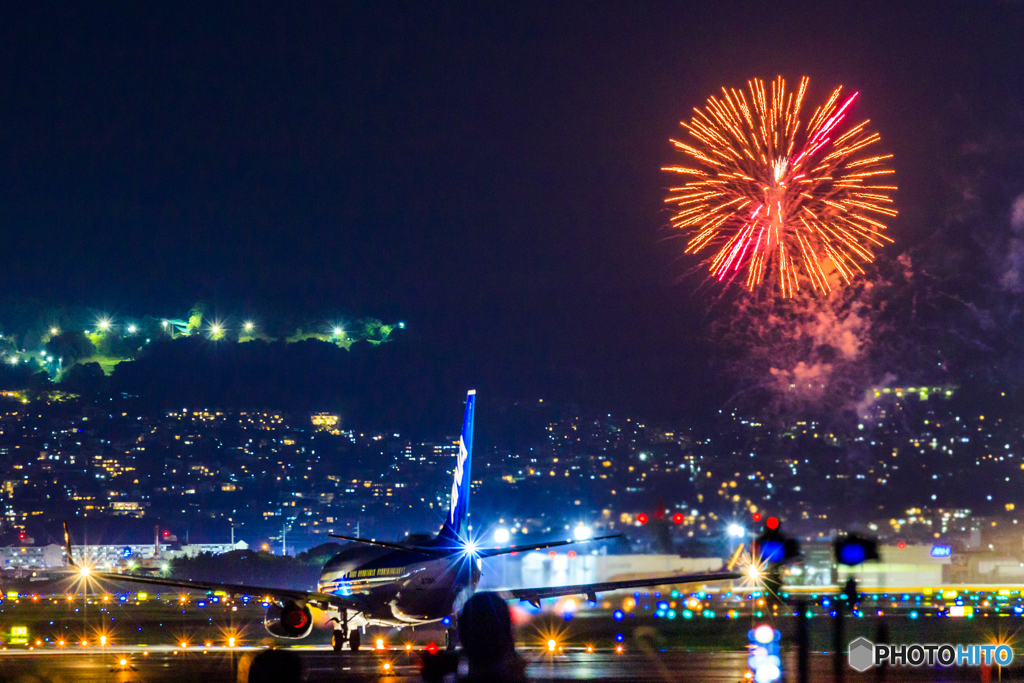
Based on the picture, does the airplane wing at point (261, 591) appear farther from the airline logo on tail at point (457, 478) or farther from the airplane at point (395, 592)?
the airline logo on tail at point (457, 478)

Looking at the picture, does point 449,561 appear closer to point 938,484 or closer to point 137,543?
point 938,484

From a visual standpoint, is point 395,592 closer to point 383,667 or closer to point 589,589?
point 589,589

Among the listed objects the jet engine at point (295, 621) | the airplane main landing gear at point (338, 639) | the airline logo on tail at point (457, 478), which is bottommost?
the airplane main landing gear at point (338, 639)

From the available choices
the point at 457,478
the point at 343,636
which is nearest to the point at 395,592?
the point at 343,636

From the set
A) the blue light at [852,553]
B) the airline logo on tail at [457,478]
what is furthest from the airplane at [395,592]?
the blue light at [852,553]

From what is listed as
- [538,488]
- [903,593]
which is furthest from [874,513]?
[538,488]

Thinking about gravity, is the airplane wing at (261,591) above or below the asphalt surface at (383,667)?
above
